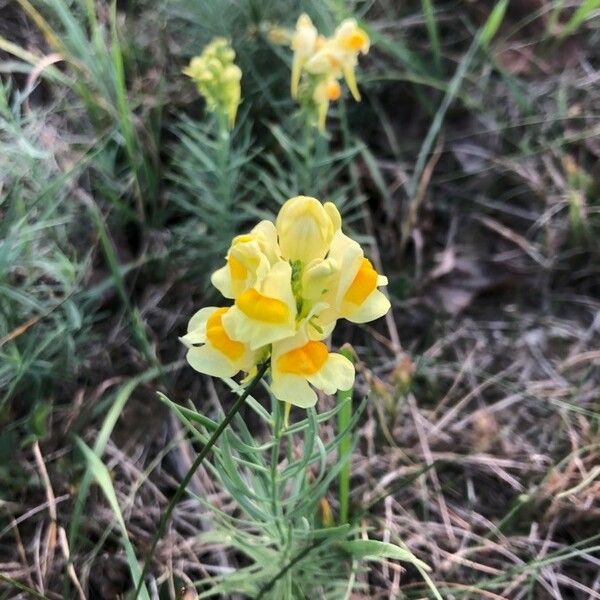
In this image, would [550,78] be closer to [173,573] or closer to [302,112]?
[302,112]

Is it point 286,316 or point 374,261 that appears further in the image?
point 374,261

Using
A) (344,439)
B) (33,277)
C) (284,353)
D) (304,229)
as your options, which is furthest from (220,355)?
(33,277)

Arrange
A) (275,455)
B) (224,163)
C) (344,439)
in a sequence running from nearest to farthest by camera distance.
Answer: (275,455) → (344,439) → (224,163)

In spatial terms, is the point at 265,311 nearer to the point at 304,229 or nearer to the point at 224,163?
the point at 304,229

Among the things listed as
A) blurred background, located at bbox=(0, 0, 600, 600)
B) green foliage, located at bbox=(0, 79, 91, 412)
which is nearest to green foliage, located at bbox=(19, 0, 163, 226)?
blurred background, located at bbox=(0, 0, 600, 600)

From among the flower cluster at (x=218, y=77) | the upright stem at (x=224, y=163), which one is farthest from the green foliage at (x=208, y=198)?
the flower cluster at (x=218, y=77)

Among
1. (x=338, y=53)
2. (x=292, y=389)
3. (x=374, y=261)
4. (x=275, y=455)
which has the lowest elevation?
(x=374, y=261)

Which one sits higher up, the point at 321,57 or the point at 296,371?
the point at 321,57
